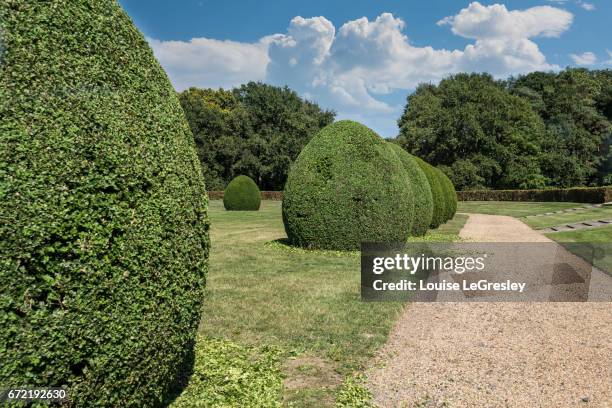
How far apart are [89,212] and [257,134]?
5188cm

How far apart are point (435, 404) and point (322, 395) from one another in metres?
1.00

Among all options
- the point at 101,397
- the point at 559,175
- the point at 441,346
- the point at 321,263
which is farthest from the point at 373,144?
the point at 559,175

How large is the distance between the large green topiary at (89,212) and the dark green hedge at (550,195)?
37432mm

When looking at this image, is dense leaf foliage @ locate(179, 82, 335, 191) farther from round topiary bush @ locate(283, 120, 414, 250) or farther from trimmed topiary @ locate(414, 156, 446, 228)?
round topiary bush @ locate(283, 120, 414, 250)

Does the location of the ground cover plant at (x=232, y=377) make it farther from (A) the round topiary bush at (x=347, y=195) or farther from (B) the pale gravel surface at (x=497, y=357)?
(A) the round topiary bush at (x=347, y=195)

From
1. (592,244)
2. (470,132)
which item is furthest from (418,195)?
(470,132)

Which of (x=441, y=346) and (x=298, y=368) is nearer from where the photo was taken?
(x=298, y=368)

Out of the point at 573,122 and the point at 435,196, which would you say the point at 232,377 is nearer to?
the point at 435,196

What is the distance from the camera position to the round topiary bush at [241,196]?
103 feet

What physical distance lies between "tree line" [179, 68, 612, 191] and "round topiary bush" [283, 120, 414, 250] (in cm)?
3770

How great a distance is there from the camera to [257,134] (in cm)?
5375

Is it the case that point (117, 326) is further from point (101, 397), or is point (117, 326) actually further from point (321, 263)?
point (321, 263)

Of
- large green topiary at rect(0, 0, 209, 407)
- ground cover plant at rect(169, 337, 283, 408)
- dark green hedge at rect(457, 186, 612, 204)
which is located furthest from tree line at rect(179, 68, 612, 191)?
large green topiary at rect(0, 0, 209, 407)

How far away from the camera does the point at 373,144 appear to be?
11.9m
